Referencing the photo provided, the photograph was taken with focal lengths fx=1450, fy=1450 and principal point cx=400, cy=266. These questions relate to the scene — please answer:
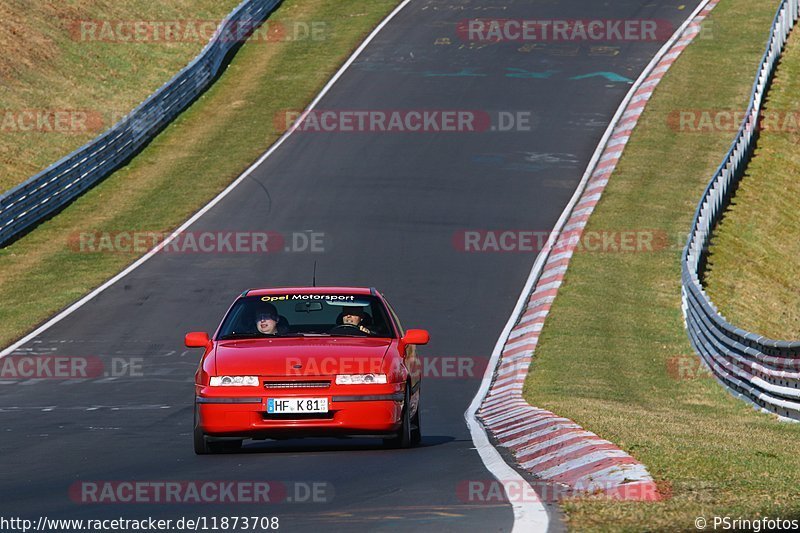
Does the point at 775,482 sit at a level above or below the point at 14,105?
below

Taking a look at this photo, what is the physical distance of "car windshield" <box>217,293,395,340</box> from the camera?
42.5 feet

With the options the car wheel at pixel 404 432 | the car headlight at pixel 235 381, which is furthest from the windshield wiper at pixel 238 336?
the car wheel at pixel 404 432

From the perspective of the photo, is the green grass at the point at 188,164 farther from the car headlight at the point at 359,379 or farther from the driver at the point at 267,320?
the car headlight at the point at 359,379

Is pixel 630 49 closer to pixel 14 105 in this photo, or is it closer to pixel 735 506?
pixel 14 105

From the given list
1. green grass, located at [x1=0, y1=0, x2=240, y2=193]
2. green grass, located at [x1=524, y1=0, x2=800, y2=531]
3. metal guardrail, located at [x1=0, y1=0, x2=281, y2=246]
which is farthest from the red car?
green grass, located at [x1=0, y1=0, x2=240, y2=193]

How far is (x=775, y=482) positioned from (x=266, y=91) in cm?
3360

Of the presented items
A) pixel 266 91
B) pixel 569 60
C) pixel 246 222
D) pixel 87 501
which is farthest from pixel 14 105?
pixel 87 501

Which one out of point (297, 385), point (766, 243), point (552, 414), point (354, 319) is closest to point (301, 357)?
point (297, 385)

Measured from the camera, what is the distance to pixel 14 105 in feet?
131

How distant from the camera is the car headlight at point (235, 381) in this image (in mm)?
11828

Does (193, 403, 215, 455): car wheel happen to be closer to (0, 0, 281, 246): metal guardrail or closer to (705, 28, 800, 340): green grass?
(705, 28, 800, 340): green grass

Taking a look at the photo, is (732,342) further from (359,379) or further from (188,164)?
(188,164)

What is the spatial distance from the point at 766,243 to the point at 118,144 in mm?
15926

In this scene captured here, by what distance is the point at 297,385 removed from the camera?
Result: 11.8m
